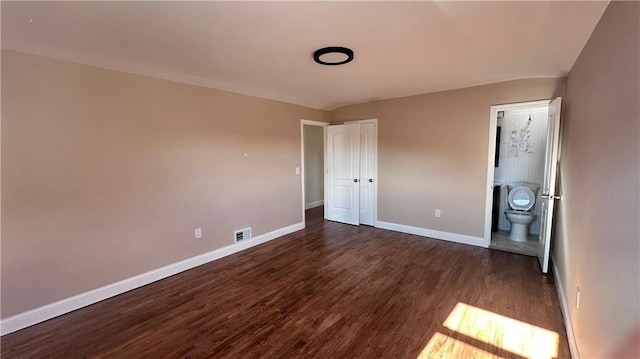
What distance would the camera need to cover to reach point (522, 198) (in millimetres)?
4246

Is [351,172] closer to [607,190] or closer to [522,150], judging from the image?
[522,150]

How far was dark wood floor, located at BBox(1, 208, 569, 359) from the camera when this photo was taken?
2023 millimetres

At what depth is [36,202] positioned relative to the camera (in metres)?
2.30

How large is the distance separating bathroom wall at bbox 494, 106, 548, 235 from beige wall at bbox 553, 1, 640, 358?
2.35m

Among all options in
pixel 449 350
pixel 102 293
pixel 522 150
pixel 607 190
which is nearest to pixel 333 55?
pixel 607 190

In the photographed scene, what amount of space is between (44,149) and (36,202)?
0.46 meters

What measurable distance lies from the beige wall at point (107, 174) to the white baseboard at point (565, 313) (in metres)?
3.65

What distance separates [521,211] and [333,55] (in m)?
3.84

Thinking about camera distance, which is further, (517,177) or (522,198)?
(517,177)

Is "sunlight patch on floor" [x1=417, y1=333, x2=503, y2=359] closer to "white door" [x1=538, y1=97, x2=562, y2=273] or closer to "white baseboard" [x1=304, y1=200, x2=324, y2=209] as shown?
"white door" [x1=538, y1=97, x2=562, y2=273]

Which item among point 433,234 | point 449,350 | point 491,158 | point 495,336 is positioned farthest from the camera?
point 433,234

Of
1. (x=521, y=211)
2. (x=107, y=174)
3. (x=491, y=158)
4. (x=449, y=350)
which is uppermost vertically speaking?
(x=491, y=158)

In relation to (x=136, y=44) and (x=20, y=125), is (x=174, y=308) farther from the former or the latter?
(x=136, y=44)

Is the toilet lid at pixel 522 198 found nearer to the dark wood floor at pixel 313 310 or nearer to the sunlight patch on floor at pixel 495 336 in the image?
the dark wood floor at pixel 313 310
